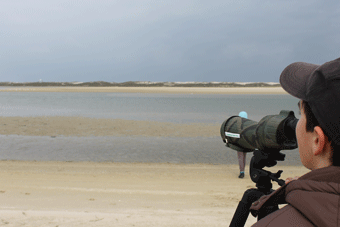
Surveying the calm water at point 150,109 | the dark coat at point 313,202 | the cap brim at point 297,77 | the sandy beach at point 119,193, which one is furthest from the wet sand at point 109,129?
the dark coat at point 313,202

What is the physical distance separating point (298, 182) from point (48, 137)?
41.4 feet

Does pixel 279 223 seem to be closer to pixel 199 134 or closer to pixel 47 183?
pixel 47 183

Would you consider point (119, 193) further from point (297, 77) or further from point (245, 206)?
point (297, 77)

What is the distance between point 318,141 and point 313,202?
6.8 inches

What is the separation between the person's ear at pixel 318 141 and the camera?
802mm

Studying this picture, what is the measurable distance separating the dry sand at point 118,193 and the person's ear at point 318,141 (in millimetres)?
2983

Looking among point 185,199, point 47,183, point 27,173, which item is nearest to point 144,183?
point 185,199

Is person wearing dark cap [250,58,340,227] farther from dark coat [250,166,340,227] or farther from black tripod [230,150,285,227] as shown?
black tripod [230,150,285,227]

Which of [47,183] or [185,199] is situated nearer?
[185,199]

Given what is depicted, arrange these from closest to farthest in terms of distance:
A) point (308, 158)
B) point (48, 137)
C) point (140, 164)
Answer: point (308, 158) < point (140, 164) < point (48, 137)

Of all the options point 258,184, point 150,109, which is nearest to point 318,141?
point 258,184

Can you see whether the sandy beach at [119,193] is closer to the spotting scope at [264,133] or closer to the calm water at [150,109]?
the spotting scope at [264,133]

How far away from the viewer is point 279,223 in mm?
763

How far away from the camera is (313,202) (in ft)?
2.45
